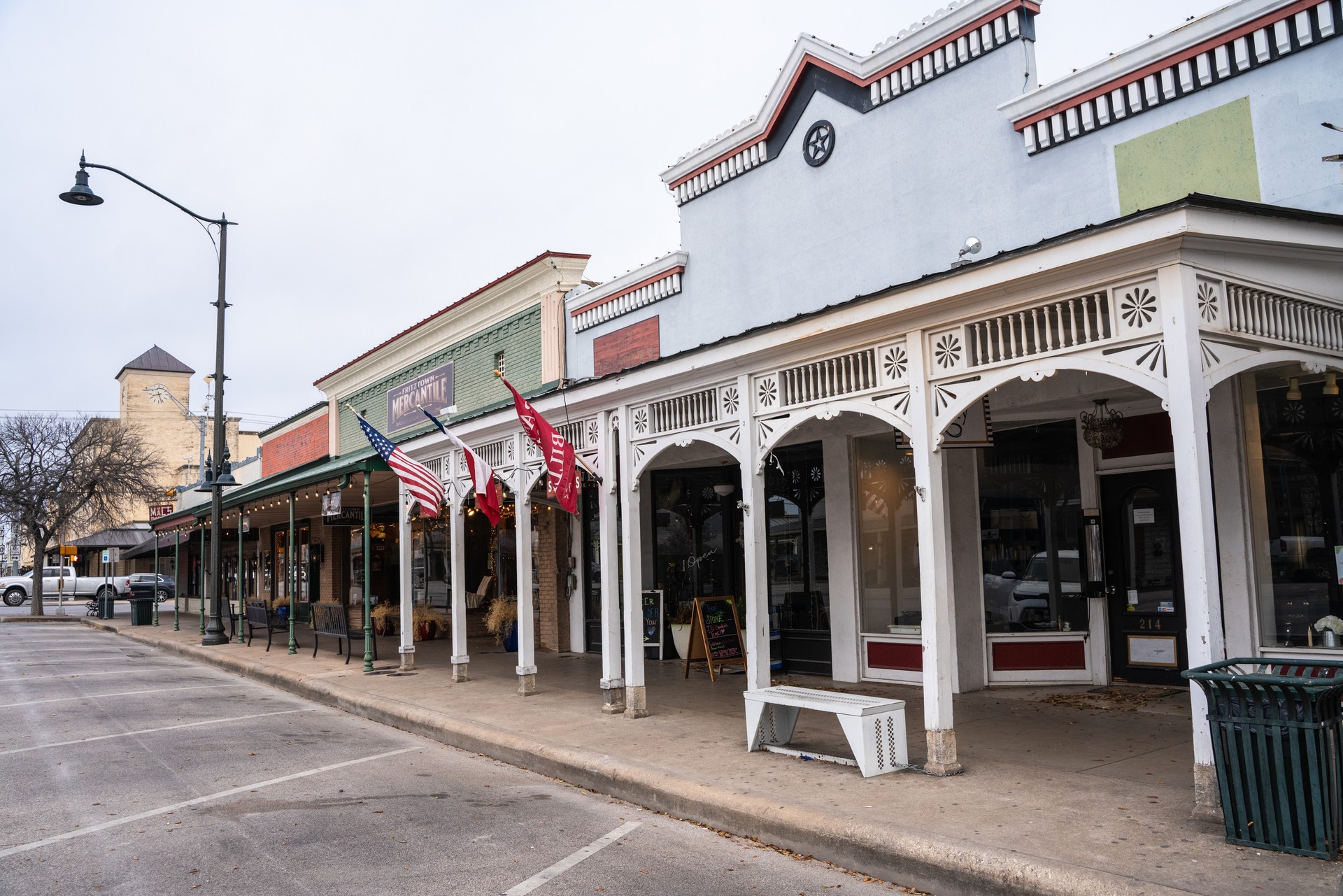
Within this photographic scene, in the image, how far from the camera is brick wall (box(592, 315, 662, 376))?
48.0 ft

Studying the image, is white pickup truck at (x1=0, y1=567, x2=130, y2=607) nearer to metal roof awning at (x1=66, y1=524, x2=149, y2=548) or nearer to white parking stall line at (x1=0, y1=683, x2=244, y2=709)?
metal roof awning at (x1=66, y1=524, x2=149, y2=548)

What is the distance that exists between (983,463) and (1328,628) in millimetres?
3848

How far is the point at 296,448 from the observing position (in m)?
28.9

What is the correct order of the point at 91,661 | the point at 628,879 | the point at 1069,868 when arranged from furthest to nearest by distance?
1. the point at 91,661
2. the point at 628,879
3. the point at 1069,868

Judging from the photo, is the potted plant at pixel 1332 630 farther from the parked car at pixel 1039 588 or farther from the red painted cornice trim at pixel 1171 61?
the red painted cornice trim at pixel 1171 61

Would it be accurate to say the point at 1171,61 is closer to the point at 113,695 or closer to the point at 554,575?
the point at 554,575

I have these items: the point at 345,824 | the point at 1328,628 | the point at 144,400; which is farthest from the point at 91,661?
the point at 144,400

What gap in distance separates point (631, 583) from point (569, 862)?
14.7ft

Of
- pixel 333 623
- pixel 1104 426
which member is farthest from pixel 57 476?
pixel 1104 426

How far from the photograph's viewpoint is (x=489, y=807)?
745cm

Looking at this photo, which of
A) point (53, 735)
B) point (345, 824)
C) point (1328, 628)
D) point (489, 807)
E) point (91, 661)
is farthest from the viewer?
point (91, 661)

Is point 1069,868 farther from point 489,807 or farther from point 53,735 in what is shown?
point 53,735

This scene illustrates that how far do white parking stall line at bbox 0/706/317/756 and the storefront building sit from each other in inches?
151

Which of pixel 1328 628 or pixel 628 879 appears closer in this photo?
pixel 628 879
